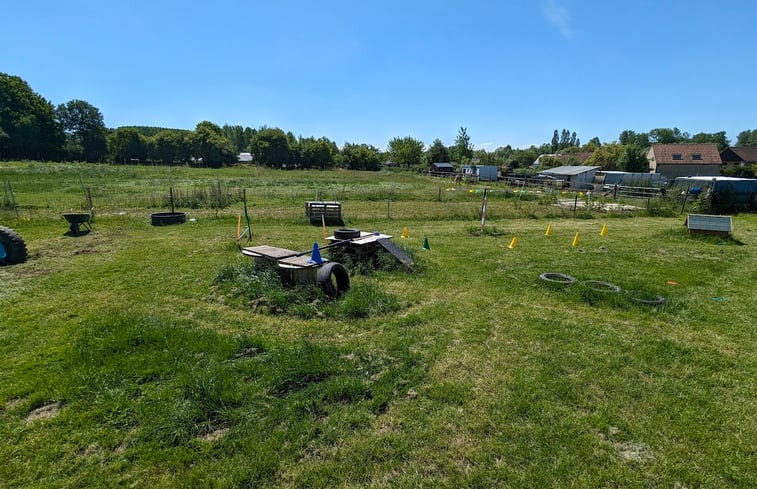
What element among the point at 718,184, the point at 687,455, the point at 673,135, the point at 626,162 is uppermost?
the point at 673,135

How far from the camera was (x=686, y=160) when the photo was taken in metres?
51.7

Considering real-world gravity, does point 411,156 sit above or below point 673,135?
below

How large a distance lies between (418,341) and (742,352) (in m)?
4.20

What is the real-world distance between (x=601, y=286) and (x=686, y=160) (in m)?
61.3

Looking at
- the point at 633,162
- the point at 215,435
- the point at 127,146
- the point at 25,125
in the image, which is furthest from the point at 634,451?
the point at 127,146

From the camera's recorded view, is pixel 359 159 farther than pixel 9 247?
Yes

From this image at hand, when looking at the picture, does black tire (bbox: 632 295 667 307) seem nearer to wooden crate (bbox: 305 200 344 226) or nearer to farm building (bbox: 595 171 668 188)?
wooden crate (bbox: 305 200 344 226)

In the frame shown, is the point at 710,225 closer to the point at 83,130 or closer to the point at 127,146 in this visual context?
the point at 127,146

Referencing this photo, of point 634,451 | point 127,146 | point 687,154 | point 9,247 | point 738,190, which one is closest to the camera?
point 634,451

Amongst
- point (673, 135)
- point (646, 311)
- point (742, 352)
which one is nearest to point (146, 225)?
point (646, 311)

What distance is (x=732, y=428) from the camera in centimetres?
329

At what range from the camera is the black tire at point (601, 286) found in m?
6.55

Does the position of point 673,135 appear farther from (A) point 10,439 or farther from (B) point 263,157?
(A) point 10,439

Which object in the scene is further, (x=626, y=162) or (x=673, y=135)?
(x=673, y=135)
